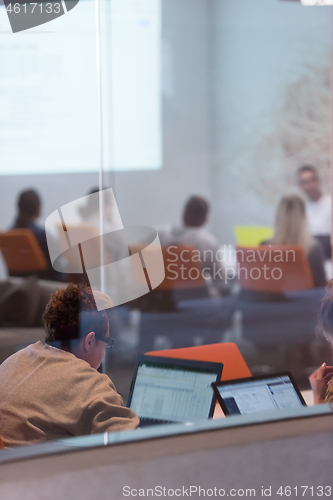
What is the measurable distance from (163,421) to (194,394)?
166mm

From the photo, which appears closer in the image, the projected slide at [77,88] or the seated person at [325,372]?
the seated person at [325,372]

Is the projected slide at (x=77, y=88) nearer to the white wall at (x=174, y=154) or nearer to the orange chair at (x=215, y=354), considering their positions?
the white wall at (x=174, y=154)

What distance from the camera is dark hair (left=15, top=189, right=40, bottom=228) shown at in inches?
159

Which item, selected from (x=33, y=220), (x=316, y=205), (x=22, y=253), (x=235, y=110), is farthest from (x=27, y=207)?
(x=316, y=205)

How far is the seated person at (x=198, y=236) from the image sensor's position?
161 inches

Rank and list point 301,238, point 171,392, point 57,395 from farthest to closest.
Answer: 1. point 301,238
2. point 171,392
3. point 57,395

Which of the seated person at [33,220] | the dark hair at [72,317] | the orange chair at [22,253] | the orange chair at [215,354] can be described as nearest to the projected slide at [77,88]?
the seated person at [33,220]

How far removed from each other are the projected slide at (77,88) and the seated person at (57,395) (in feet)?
7.94

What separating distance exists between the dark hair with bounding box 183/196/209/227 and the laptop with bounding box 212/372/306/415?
8.66 ft

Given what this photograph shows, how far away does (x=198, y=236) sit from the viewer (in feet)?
13.8

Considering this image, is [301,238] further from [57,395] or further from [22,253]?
[57,395]

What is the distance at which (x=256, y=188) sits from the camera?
4.43 meters

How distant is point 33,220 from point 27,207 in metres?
0.14

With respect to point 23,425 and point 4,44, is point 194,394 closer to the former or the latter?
point 23,425
